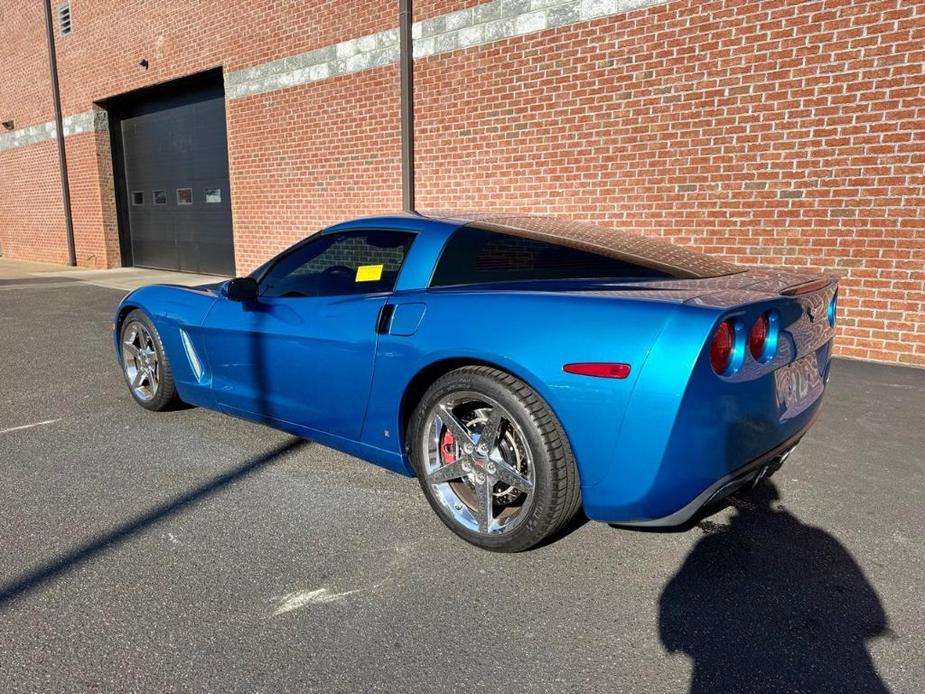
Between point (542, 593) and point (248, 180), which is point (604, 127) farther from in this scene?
point (248, 180)

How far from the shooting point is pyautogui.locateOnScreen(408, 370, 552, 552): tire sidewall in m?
2.42

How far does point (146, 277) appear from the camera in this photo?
1395 centimetres

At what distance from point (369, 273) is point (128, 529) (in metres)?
1.54

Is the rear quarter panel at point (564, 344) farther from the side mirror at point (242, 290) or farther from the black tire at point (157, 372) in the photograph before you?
the black tire at point (157, 372)

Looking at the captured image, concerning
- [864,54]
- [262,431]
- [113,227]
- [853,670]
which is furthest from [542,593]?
[113,227]

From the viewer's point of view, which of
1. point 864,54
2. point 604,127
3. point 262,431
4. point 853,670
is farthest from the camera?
point 604,127

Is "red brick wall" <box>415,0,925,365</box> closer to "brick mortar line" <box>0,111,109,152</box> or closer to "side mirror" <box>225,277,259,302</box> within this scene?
"side mirror" <box>225,277,259,302</box>

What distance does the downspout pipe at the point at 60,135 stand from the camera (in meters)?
15.9

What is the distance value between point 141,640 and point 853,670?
2.16 metres

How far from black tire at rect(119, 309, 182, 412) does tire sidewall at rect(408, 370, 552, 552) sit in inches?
84.6

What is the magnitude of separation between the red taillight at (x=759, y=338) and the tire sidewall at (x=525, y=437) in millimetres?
787

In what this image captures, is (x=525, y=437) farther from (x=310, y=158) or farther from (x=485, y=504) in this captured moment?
(x=310, y=158)

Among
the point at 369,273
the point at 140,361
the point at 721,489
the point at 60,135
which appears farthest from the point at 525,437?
the point at 60,135

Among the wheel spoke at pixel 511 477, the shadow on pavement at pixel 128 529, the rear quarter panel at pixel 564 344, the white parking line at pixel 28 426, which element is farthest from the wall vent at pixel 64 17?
the wheel spoke at pixel 511 477
